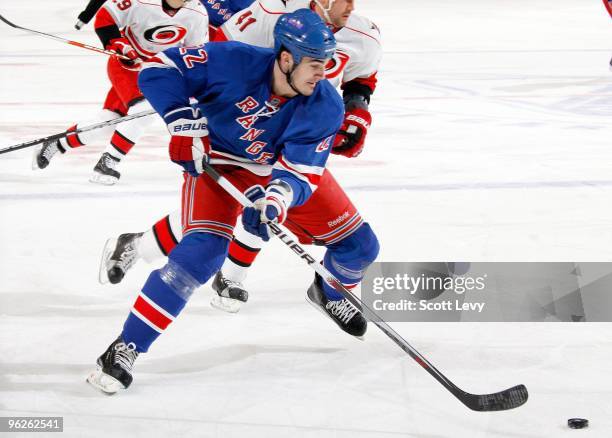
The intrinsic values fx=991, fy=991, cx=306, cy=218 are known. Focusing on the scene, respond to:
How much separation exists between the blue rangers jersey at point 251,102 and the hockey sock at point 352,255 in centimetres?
32

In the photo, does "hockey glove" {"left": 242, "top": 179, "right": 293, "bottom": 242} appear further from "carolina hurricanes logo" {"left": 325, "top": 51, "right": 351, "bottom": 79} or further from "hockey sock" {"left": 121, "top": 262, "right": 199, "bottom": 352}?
"carolina hurricanes logo" {"left": 325, "top": 51, "right": 351, "bottom": 79}

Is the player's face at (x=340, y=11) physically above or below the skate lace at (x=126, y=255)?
above

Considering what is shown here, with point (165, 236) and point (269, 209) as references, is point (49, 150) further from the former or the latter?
point (269, 209)

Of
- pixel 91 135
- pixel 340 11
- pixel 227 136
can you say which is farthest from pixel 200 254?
pixel 91 135

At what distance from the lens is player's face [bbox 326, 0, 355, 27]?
9.78ft

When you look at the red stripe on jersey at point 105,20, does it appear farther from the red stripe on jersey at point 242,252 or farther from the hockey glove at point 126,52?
the red stripe on jersey at point 242,252

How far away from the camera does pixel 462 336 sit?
2.98m

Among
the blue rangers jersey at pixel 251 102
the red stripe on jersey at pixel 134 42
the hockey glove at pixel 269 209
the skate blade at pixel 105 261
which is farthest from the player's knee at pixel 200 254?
the red stripe on jersey at pixel 134 42

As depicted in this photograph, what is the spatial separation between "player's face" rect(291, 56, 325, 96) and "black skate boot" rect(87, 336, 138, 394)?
80 centimetres

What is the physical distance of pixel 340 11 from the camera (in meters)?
3.00

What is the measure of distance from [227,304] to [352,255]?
48 cm

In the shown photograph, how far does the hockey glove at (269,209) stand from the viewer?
248cm

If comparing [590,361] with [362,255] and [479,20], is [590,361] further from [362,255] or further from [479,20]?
[479,20]

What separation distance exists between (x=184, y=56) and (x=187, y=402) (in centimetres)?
91
